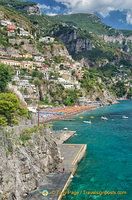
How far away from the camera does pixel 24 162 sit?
24.6 metres

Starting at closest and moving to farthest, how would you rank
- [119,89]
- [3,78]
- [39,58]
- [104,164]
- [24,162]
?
[24,162] → [104,164] → [3,78] → [39,58] → [119,89]

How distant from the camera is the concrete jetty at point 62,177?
25092mm

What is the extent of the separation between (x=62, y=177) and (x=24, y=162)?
7825 millimetres

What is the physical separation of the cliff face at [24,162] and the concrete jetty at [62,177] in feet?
2.93

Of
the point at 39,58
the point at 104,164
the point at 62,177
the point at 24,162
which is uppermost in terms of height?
the point at 39,58

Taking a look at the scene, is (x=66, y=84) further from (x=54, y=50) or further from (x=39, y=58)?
(x=54, y=50)

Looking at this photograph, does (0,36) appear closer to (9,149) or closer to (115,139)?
(115,139)

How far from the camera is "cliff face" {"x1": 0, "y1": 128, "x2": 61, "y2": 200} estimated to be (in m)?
21.2

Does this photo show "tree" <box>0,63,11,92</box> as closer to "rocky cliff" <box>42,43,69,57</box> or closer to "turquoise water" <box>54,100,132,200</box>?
"turquoise water" <box>54,100,132,200</box>

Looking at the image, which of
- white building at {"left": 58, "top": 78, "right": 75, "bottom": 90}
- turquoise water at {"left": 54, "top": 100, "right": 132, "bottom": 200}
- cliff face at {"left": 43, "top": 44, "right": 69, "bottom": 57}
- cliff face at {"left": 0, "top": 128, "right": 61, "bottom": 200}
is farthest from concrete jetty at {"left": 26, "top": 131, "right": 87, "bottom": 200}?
cliff face at {"left": 43, "top": 44, "right": 69, "bottom": 57}

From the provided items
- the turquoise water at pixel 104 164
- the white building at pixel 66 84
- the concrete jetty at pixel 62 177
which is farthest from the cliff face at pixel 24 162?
the white building at pixel 66 84

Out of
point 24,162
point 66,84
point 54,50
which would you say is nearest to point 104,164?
point 24,162

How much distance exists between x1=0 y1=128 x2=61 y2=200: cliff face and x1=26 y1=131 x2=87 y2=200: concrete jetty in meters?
0.89

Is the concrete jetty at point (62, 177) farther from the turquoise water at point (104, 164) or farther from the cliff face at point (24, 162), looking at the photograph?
the turquoise water at point (104, 164)
